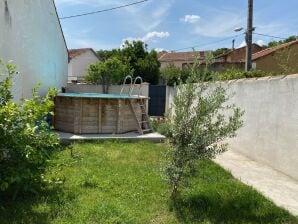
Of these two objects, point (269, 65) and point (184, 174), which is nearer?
point (184, 174)

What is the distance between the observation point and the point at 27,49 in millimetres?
9570

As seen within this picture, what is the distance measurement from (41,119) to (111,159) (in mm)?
2551

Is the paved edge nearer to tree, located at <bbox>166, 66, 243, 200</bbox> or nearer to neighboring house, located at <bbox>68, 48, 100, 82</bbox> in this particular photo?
tree, located at <bbox>166, 66, 243, 200</bbox>

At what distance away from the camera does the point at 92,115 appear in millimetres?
10055

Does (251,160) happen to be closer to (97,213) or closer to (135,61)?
(97,213)

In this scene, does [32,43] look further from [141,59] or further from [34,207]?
[141,59]

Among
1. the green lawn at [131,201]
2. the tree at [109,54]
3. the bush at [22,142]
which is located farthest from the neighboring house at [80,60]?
the bush at [22,142]

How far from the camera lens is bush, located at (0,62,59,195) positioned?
13.8 feet

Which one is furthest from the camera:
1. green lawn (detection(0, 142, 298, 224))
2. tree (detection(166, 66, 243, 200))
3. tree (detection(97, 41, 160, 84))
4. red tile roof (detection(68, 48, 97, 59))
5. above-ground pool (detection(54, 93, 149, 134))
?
red tile roof (detection(68, 48, 97, 59))

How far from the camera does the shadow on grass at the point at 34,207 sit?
393cm

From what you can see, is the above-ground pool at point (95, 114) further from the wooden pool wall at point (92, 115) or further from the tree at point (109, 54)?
the tree at point (109, 54)

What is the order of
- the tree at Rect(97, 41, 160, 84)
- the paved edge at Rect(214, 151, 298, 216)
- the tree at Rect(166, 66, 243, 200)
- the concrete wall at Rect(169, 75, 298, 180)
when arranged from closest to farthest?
the tree at Rect(166, 66, 243, 200) → the paved edge at Rect(214, 151, 298, 216) → the concrete wall at Rect(169, 75, 298, 180) → the tree at Rect(97, 41, 160, 84)

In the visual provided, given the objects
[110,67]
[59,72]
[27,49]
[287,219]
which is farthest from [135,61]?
[287,219]

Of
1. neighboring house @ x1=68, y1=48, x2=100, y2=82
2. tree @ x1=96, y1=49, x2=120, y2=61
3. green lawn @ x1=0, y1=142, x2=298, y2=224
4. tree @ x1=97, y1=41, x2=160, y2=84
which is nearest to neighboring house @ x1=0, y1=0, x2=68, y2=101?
green lawn @ x1=0, y1=142, x2=298, y2=224
